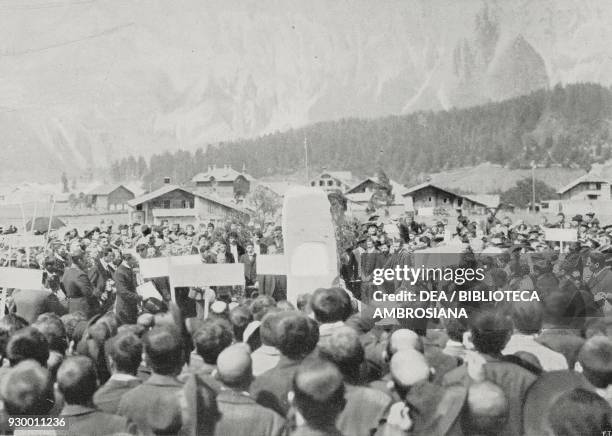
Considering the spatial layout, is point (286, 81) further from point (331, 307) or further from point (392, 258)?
point (331, 307)

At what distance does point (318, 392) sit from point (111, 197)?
11021cm

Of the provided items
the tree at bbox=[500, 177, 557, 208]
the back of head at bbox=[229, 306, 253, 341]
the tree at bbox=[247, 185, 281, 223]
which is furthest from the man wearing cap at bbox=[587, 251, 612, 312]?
the tree at bbox=[500, 177, 557, 208]

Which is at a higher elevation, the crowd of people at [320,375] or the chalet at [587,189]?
the chalet at [587,189]

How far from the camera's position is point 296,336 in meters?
4.57

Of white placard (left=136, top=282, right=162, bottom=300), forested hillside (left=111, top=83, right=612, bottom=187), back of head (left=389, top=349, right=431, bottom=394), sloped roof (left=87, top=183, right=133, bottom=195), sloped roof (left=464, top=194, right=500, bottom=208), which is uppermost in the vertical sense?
forested hillside (left=111, top=83, right=612, bottom=187)

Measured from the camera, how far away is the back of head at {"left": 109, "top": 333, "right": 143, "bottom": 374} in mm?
4629

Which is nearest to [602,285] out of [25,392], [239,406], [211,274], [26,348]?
[211,274]

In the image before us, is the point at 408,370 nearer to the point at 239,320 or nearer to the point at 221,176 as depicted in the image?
the point at 239,320

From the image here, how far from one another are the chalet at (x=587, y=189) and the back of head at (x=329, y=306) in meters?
89.5

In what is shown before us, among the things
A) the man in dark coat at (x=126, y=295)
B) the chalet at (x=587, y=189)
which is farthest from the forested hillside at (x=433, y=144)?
the man in dark coat at (x=126, y=295)

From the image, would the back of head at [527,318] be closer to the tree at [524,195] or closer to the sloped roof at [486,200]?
the sloped roof at [486,200]

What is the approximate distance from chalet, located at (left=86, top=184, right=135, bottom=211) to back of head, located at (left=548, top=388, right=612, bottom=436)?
353ft

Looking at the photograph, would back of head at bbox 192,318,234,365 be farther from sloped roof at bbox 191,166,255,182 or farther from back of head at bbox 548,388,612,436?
sloped roof at bbox 191,166,255,182

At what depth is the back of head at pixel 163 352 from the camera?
437cm
